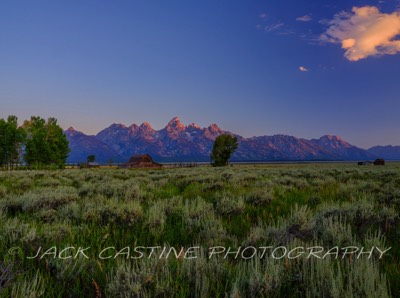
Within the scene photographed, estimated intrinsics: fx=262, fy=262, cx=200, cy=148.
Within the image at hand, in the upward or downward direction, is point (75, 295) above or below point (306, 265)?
below

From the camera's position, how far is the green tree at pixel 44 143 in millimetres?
63219

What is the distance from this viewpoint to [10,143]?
66500 mm

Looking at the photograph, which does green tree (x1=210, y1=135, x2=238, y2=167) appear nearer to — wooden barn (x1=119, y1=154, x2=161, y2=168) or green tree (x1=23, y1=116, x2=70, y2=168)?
wooden barn (x1=119, y1=154, x2=161, y2=168)

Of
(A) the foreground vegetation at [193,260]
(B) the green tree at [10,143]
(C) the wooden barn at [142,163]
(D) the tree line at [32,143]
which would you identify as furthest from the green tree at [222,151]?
(A) the foreground vegetation at [193,260]

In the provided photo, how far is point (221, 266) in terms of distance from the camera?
252 cm

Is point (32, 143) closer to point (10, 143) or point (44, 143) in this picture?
point (44, 143)

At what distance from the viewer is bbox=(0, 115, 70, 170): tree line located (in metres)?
63.8

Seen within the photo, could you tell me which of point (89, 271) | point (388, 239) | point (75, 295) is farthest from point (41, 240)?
point (388, 239)

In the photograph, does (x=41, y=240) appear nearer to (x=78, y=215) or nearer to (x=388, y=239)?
(x=78, y=215)

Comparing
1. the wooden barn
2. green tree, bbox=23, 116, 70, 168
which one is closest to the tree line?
green tree, bbox=23, 116, 70, 168

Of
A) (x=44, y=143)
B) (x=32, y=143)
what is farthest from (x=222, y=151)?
(x=32, y=143)

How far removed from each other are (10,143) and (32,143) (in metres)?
8.60

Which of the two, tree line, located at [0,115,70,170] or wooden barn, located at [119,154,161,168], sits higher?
tree line, located at [0,115,70,170]

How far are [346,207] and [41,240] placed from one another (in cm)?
514
